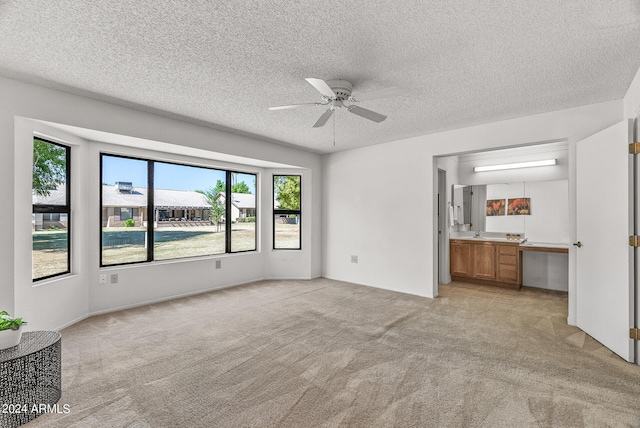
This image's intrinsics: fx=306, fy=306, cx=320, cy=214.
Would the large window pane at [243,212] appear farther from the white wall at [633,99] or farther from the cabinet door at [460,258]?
the white wall at [633,99]

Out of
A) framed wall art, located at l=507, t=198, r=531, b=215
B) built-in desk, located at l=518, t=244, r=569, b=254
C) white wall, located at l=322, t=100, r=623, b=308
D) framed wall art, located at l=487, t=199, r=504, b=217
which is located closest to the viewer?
white wall, located at l=322, t=100, r=623, b=308

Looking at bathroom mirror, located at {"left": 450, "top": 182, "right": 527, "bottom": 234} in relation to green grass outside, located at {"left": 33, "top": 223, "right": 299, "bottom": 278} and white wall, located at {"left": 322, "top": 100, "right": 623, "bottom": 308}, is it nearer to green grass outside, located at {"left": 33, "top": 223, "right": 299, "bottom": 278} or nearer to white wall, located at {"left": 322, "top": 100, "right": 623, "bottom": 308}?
white wall, located at {"left": 322, "top": 100, "right": 623, "bottom": 308}

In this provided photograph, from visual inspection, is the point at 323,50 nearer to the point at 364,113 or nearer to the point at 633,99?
the point at 364,113

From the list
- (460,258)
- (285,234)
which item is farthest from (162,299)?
(460,258)

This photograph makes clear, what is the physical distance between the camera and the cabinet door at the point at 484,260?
562cm

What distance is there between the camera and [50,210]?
3570 millimetres

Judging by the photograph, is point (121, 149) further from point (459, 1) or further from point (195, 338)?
point (459, 1)

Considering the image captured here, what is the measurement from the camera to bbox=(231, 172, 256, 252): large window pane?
5.90 metres

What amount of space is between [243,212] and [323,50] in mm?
4155

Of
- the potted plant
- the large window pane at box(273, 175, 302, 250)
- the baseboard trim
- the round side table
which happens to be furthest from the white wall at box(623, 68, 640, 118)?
the baseboard trim

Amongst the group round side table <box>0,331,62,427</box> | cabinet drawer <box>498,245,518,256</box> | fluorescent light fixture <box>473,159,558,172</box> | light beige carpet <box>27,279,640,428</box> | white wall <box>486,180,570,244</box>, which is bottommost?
light beige carpet <box>27,279,640,428</box>

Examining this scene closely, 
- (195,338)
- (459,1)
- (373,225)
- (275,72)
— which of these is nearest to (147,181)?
(195,338)

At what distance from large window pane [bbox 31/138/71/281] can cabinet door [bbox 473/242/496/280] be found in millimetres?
6419

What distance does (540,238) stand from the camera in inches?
221
